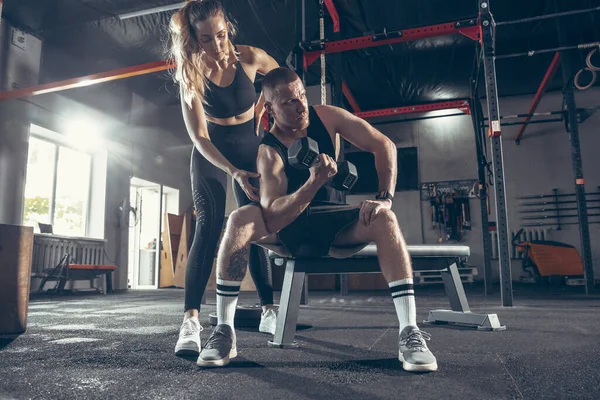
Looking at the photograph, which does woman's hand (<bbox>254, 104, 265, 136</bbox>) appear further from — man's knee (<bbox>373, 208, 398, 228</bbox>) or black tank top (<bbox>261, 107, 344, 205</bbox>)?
man's knee (<bbox>373, 208, 398, 228</bbox>)

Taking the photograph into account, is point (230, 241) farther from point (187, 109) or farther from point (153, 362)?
point (187, 109)

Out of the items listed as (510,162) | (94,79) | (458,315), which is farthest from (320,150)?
(510,162)

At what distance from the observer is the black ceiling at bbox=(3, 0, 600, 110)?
473cm

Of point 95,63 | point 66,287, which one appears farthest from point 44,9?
point 66,287

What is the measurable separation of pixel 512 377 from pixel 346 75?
5.62 metres

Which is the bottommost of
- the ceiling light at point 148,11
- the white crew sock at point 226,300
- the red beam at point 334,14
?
the white crew sock at point 226,300

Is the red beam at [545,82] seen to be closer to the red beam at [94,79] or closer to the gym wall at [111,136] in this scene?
the red beam at [94,79]

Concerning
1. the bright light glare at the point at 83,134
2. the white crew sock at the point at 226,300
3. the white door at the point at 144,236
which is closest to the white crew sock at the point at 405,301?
the white crew sock at the point at 226,300

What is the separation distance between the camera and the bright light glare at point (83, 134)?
6.10 metres

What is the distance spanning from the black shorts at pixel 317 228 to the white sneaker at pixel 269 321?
539 mm

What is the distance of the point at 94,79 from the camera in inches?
180

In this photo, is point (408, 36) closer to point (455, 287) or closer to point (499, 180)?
point (499, 180)

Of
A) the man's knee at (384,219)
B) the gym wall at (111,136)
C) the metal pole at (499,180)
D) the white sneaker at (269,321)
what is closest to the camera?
the man's knee at (384,219)

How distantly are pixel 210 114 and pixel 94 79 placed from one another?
3.34 meters
